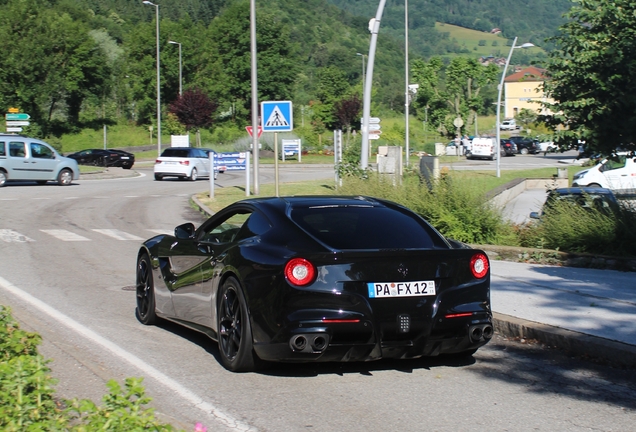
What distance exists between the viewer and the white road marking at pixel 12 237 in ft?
54.0

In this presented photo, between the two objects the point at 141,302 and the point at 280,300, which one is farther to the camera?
the point at 141,302

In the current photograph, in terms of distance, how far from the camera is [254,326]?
6348 mm

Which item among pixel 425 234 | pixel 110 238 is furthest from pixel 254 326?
pixel 110 238

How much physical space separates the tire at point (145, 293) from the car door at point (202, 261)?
2.08 ft

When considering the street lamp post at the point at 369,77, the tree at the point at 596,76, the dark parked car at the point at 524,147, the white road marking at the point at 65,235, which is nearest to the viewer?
the tree at the point at 596,76

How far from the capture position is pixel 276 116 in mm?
20141

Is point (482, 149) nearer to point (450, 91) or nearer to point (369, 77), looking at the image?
point (450, 91)

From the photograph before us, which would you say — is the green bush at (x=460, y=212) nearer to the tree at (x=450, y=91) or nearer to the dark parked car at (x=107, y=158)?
the dark parked car at (x=107, y=158)

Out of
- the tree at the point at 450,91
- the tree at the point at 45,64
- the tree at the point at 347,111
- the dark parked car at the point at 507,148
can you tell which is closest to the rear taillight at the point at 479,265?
the tree at the point at 347,111

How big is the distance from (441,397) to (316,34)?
17732 centimetres

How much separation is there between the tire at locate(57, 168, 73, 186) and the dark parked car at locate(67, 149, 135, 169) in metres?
21.8

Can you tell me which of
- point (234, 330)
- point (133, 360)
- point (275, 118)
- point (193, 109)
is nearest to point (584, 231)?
point (234, 330)

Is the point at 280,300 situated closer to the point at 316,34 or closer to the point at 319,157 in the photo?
the point at 319,157

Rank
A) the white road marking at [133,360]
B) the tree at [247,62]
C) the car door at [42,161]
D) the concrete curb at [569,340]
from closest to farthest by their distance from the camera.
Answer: the white road marking at [133,360]
the concrete curb at [569,340]
the car door at [42,161]
the tree at [247,62]
